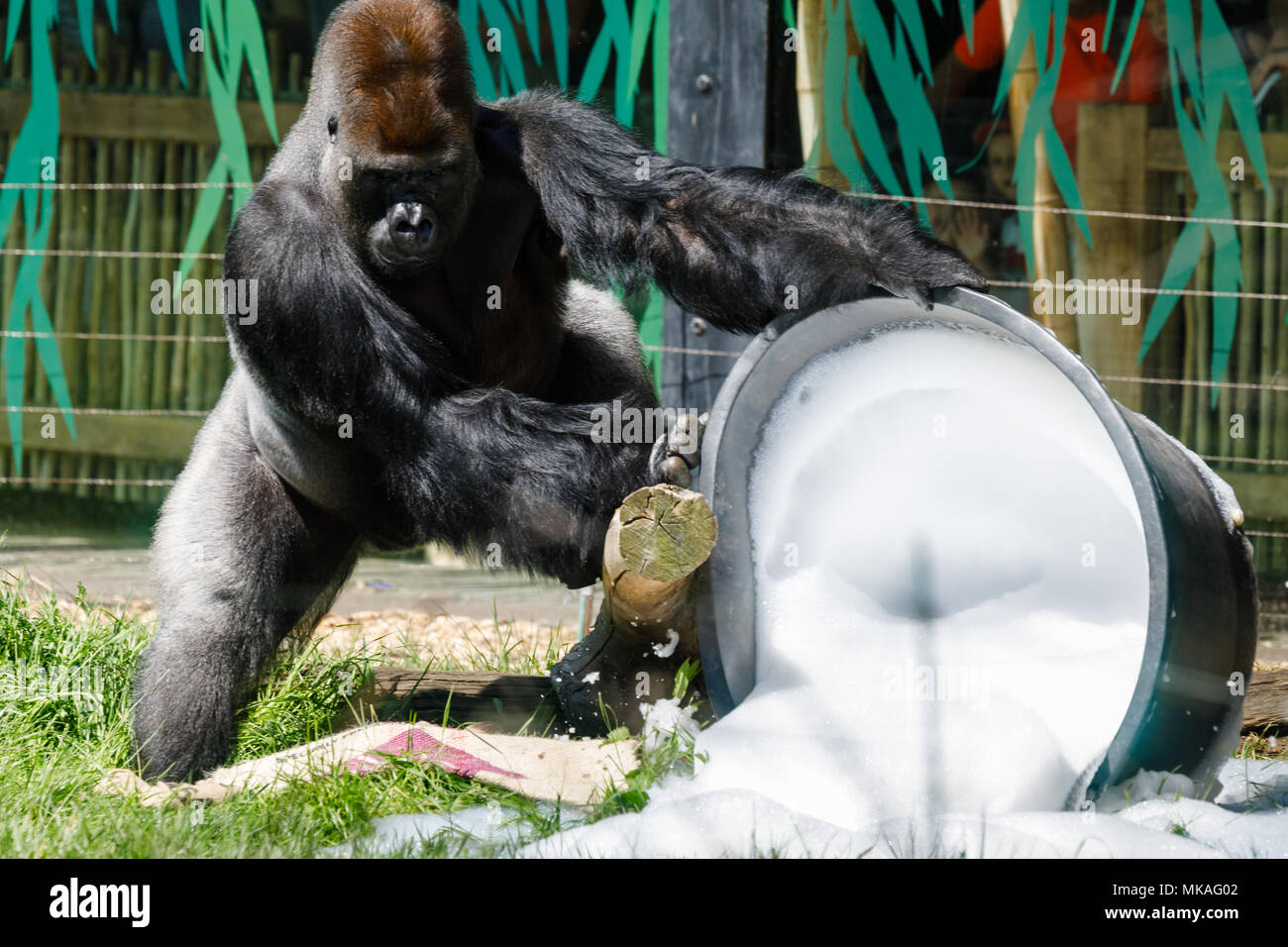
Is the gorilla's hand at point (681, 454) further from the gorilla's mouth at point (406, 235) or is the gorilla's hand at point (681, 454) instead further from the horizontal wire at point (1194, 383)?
the horizontal wire at point (1194, 383)

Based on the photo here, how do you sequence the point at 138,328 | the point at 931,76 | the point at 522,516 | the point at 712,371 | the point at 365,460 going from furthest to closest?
the point at 138,328 → the point at 931,76 → the point at 712,371 → the point at 365,460 → the point at 522,516

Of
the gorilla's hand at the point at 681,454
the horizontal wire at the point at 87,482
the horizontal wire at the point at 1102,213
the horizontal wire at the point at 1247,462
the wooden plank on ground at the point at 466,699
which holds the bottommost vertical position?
the wooden plank on ground at the point at 466,699

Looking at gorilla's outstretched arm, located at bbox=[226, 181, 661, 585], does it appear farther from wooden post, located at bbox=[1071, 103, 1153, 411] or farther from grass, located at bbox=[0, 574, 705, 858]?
wooden post, located at bbox=[1071, 103, 1153, 411]

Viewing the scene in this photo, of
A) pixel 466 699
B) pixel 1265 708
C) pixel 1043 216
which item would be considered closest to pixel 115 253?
pixel 466 699

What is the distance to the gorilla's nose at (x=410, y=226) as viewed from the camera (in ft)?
10.8

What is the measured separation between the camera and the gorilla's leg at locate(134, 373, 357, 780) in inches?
139

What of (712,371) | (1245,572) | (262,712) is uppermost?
(712,371)

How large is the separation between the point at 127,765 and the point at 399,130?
181 cm

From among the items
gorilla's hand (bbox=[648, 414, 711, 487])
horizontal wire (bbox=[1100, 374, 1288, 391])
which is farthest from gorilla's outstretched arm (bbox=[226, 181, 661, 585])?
horizontal wire (bbox=[1100, 374, 1288, 391])

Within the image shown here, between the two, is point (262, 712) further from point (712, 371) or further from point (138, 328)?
point (138, 328)

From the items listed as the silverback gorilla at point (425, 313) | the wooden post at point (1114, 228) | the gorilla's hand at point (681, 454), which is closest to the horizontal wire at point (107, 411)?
the silverback gorilla at point (425, 313)

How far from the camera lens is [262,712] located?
380 centimetres
